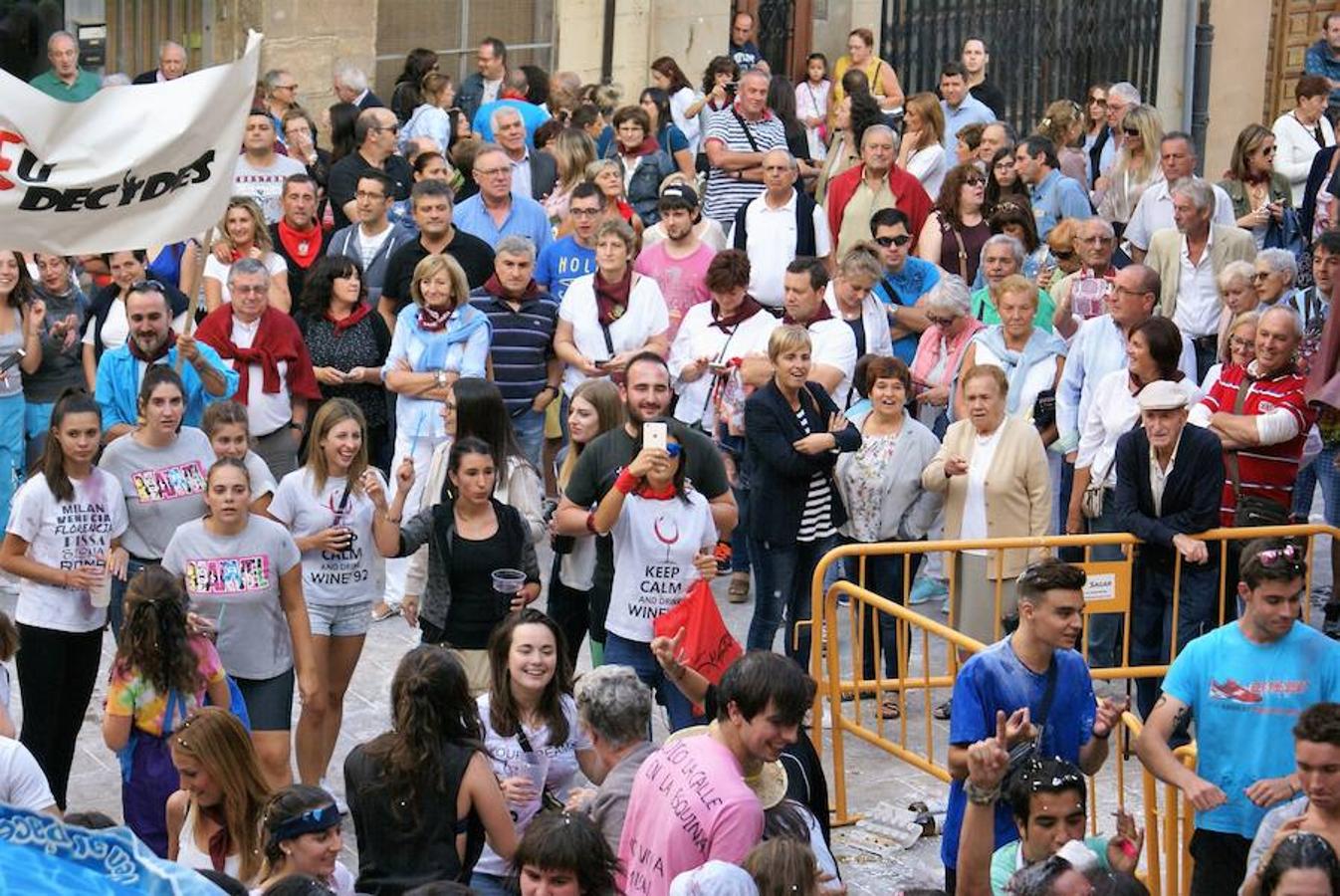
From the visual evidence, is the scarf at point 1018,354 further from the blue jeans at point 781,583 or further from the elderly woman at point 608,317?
the elderly woman at point 608,317

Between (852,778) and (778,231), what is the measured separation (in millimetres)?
4471

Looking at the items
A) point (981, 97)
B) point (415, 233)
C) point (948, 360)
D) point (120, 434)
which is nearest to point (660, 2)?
point (981, 97)

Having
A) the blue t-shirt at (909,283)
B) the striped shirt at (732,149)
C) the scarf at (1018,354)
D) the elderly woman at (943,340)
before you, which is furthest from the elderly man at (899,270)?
the striped shirt at (732,149)

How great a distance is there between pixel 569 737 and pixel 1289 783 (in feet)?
7.63

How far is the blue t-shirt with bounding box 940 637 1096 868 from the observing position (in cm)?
726

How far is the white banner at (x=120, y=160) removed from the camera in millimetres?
9414

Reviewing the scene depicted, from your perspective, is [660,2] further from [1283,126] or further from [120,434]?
[120,434]

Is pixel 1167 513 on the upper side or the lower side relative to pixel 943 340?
lower

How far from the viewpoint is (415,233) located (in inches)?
536

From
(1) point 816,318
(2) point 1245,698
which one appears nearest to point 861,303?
(1) point 816,318

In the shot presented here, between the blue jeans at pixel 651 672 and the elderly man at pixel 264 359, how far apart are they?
10.0ft

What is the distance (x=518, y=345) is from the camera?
41.2 feet

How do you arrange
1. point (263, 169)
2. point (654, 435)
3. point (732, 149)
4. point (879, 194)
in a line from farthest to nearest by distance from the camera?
point (732, 149) < point (263, 169) < point (879, 194) < point (654, 435)

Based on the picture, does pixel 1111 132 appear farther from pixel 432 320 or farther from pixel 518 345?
pixel 432 320
